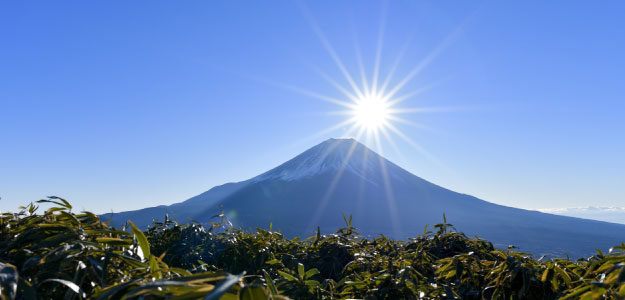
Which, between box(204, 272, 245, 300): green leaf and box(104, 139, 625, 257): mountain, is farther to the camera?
box(104, 139, 625, 257): mountain

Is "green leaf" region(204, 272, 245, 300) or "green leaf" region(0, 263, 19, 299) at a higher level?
"green leaf" region(204, 272, 245, 300)

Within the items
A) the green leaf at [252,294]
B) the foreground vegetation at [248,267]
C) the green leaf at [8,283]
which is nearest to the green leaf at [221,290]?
the foreground vegetation at [248,267]

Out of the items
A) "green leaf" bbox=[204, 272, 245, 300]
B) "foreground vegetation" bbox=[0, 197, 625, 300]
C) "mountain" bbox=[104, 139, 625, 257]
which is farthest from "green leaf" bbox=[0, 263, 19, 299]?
"mountain" bbox=[104, 139, 625, 257]

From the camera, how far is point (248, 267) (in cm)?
269

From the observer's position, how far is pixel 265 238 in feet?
9.95

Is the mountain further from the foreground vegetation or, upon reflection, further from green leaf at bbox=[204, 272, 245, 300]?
green leaf at bbox=[204, 272, 245, 300]

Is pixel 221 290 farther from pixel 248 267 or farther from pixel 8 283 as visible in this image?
pixel 248 267

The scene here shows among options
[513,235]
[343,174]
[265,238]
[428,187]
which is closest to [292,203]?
[343,174]

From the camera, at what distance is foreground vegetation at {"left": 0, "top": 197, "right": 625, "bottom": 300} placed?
93 cm

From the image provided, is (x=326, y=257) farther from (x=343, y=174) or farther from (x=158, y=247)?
(x=343, y=174)

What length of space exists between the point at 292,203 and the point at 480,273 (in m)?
173

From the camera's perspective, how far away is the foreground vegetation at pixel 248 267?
36.5 inches

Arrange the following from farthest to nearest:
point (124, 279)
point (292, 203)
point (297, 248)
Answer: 1. point (292, 203)
2. point (297, 248)
3. point (124, 279)

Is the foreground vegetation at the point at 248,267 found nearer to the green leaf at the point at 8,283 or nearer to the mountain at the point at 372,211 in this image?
the green leaf at the point at 8,283
